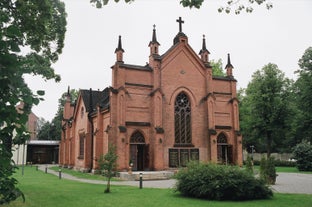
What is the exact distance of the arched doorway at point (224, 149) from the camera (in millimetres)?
33094

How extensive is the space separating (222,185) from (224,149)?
821 inches

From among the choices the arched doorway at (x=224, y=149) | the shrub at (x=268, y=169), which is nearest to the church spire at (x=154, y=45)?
the arched doorway at (x=224, y=149)

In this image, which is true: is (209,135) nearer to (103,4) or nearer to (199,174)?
(199,174)

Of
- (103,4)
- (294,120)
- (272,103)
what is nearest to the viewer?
(103,4)

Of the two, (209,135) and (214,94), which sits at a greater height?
(214,94)

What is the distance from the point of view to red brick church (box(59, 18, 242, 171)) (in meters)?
28.5

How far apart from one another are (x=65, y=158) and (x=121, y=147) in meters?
19.5

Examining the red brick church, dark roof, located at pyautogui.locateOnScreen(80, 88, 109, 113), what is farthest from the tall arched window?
dark roof, located at pyautogui.locateOnScreen(80, 88, 109, 113)

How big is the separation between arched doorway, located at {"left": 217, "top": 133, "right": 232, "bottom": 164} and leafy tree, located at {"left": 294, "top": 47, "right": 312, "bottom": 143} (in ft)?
32.9

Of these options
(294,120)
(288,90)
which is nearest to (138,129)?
(294,120)

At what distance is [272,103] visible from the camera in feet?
140

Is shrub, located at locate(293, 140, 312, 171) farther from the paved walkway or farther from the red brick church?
the paved walkway

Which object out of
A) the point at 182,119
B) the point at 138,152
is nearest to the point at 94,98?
the point at 138,152

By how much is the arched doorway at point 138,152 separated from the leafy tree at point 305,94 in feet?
61.6
